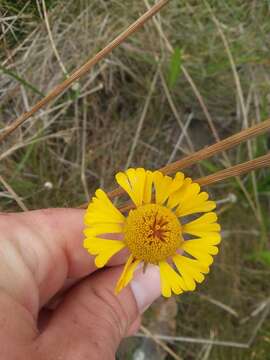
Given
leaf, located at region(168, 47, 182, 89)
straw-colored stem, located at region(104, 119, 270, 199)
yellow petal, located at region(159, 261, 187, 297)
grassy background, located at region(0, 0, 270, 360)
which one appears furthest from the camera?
grassy background, located at region(0, 0, 270, 360)

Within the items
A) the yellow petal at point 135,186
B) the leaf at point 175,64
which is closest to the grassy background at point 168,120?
the leaf at point 175,64

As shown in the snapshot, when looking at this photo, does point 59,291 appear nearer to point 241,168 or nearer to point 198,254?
point 198,254

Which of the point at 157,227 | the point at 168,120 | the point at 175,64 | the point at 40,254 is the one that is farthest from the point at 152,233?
the point at 168,120

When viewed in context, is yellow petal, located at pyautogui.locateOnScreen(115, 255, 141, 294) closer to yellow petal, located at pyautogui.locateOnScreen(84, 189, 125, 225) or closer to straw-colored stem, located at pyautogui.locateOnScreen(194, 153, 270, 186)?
yellow petal, located at pyautogui.locateOnScreen(84, 189, 125, 225)

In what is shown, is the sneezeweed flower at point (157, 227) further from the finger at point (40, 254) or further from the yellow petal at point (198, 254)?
the finger at point (40, 254)

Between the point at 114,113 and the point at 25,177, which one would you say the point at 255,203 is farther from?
the point at 25,177

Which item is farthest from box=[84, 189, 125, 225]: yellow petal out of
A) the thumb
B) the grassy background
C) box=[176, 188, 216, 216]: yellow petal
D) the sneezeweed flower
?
the grassy background
